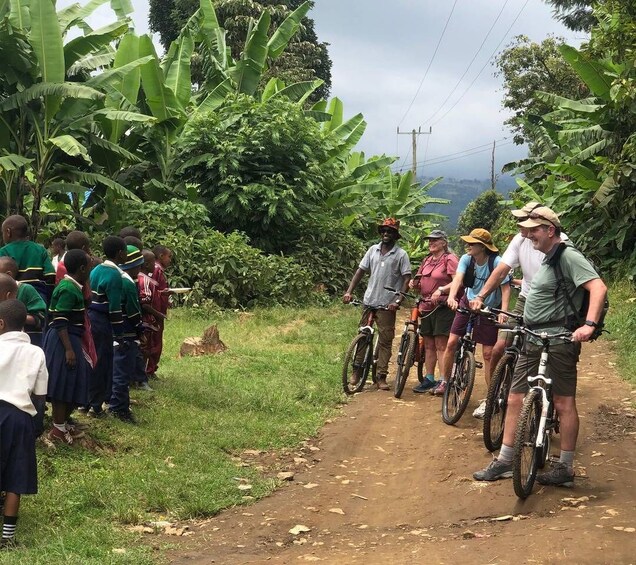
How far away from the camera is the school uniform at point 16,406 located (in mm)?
4887

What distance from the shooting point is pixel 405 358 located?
9.45 meters

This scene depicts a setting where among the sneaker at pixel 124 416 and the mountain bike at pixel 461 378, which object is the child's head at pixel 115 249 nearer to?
the sneaker at pixel 124 416

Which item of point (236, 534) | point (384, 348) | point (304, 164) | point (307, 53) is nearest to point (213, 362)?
point (384, 348)

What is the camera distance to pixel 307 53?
1537 inches

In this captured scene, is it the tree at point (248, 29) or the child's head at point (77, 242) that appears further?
the tree at point (248, 29)

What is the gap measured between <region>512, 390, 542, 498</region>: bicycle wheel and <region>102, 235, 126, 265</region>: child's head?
3741mm

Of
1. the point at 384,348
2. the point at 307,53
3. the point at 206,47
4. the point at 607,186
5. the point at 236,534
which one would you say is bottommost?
the point at 236,534

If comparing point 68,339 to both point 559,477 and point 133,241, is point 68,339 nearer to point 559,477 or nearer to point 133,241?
point 133,241

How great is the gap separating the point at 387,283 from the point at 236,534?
463 cm

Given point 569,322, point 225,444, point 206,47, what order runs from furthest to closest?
point 206,47, point 225,444, point 569,322

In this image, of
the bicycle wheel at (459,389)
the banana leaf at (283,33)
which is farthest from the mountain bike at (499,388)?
the banana leaf at (283,33)

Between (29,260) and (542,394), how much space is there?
4.20m

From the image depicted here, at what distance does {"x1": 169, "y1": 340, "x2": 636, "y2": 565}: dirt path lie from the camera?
490 centimetres

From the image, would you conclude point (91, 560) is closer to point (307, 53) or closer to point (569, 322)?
point (569, 322)
